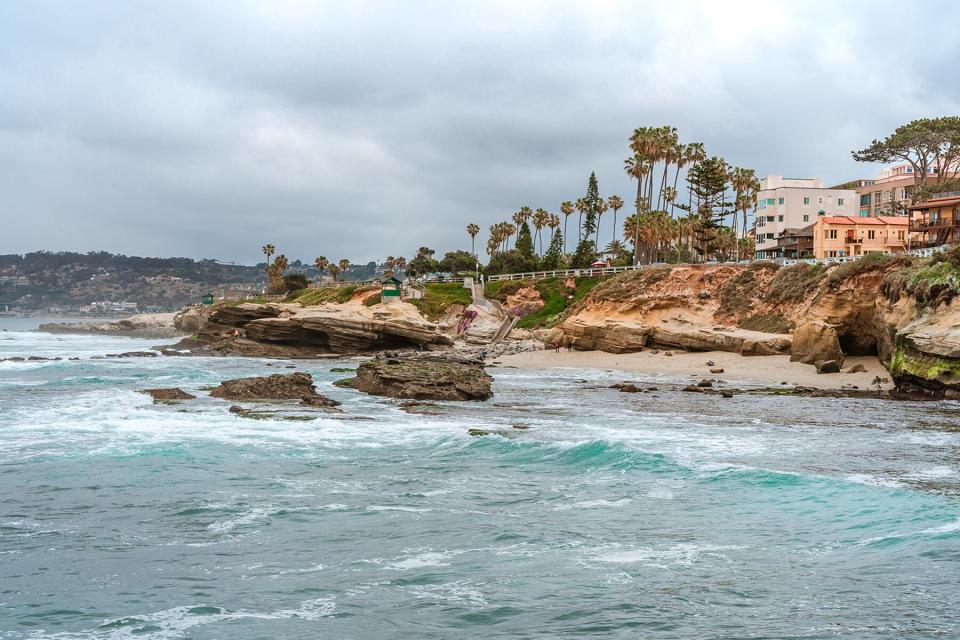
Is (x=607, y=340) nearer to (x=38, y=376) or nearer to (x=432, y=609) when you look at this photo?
(x=38, y=376)

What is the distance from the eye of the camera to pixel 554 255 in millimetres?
104875

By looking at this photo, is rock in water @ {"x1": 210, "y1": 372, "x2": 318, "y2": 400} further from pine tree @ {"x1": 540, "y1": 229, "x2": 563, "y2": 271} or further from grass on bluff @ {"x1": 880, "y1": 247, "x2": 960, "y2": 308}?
pine tree @ {"x1": 540, "y1": 229, "x2": 563, "y2": 271}

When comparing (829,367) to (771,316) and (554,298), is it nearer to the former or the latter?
(771,316)

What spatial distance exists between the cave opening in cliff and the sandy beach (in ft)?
4.22

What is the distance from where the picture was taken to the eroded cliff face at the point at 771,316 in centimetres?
3234

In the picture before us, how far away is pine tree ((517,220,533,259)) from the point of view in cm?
11180

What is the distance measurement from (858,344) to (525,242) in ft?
237

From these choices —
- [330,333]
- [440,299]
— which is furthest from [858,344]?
[440,299]

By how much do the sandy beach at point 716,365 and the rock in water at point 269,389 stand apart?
20.8 metres

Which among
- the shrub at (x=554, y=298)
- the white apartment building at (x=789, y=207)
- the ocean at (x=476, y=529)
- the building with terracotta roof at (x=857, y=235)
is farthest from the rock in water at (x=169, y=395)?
the white apartment building at (x=789, y=207)

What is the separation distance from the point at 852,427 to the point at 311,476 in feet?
53.4

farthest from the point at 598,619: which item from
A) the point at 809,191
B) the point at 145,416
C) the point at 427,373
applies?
the point at 809,191

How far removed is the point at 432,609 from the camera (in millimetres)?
9680

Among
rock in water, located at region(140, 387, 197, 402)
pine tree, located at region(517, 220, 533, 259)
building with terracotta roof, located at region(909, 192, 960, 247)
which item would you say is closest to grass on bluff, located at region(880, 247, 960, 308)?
building with terracotta roof, located at region(909, 192, 960, 247)
